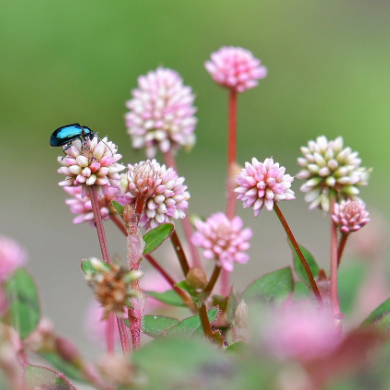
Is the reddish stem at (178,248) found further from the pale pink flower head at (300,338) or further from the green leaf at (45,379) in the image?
the pale pink flower head at (300,338)

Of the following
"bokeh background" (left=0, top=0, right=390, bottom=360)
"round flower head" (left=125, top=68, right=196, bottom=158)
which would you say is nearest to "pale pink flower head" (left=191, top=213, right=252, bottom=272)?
"round flower head" (left=125, top=68, right=196, bottom=158)

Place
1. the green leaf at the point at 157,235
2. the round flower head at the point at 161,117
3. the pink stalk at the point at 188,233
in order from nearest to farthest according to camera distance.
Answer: the green leaf at the point at 157,235
the pink stalk at the point at 188,233
the round flower head at the point at 161,117

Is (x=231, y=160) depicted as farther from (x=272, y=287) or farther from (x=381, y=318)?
(x=381, y=318)

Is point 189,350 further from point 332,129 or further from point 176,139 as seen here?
point 332,129

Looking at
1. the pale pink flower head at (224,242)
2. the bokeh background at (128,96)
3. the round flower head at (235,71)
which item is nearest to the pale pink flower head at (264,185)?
the pale pink flower head at (224,242)

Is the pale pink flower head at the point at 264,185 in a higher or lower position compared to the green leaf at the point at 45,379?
higher

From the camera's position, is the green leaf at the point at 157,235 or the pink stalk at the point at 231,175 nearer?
the green leaf at the point at 157,235
